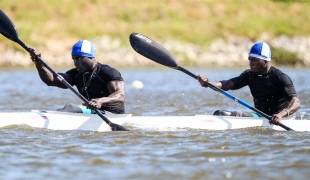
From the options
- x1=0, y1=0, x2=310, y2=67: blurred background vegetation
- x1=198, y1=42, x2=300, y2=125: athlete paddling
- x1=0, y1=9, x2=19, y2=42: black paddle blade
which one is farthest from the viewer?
x1=0, y1=0, x2=310, y2=67: blurred background vegetation

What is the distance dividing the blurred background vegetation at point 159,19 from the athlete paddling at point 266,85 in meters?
35.9

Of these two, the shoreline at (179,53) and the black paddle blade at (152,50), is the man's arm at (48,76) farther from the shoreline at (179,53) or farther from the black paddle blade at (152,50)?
the shoreline at (179,53)

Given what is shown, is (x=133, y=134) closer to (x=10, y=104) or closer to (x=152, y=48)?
(x=152, y=48)

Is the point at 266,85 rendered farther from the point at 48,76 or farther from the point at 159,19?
the point at 159,19

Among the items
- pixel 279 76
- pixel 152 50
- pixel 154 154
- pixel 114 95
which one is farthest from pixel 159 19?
pixel 154 154

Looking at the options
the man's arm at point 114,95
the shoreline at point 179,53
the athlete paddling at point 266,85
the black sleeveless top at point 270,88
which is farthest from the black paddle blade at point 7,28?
the shoreline at point 179,53

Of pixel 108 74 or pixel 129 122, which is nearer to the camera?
pixel 108 74

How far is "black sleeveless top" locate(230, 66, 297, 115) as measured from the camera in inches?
484

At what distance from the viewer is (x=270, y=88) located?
1248cm

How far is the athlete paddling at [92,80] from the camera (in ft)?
39.6

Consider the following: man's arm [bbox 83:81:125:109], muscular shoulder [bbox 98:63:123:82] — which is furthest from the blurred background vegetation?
man's arm [bbox 83:81:125:109]

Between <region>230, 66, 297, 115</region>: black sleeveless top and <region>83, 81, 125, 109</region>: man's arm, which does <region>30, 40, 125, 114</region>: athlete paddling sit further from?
<region>230, 66, 297, 115</region>: black sleeveless top

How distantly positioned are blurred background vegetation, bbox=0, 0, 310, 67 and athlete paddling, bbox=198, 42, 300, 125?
118 feet

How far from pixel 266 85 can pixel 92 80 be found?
3.00 m
